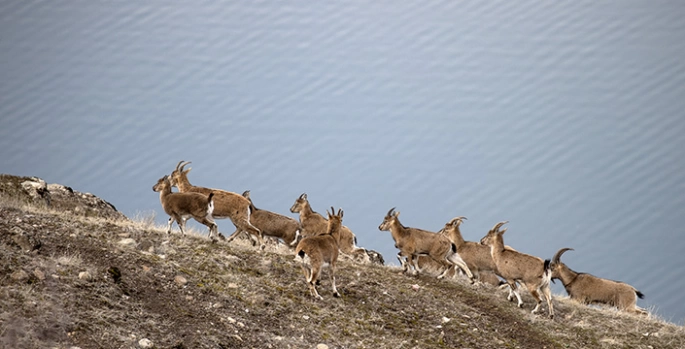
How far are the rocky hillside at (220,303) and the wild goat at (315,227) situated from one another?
1.93 metres

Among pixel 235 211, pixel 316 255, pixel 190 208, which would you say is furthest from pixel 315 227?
pixel 316 255

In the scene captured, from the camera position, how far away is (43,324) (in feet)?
41.2

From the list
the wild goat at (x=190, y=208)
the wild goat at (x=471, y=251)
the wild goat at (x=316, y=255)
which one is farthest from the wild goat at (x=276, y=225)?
the wild goat at (x=316, y=255)

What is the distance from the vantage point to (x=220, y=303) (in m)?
14.9

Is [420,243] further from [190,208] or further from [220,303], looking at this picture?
[220,303]

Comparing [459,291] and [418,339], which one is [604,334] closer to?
[459,291]

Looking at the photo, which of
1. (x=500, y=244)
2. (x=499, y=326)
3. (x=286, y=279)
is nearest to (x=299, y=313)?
(x=286, y=279)

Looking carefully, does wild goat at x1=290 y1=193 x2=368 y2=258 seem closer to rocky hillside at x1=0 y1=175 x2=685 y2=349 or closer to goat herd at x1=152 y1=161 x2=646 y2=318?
goat herd at x1=152 y1=161 x2=646 y2=318

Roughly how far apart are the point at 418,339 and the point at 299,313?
87.3 inches

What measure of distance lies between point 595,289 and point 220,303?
12.1 m

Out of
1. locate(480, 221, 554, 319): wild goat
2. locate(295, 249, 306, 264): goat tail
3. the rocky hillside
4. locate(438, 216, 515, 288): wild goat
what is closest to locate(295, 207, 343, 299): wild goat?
locate(295, 249, 306, 264): goat tail

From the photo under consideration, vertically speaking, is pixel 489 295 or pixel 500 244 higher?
pixel 500 244

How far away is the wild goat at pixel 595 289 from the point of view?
74.6 feet

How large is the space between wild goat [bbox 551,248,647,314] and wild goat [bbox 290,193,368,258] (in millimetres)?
5315
